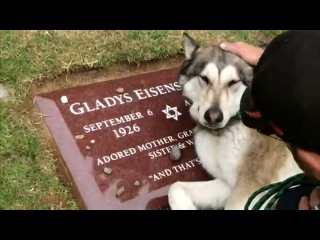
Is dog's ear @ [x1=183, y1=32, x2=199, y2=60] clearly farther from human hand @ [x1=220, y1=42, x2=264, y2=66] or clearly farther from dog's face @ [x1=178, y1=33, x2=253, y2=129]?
human hand @ [x1=220, y1=42, x2=264, y2=66]

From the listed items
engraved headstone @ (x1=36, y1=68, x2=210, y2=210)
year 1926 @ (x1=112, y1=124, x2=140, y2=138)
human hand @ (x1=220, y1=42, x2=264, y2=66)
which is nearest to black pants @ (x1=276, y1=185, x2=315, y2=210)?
human hand @ (x1=220, y1=42, x2=264, y2=66)

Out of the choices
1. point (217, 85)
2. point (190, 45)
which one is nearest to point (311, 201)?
point (217, 85)

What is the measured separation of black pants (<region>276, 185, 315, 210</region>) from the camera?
80.7 inches

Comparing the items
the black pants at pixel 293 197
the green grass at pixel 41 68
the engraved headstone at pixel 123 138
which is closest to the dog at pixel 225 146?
the engraved headstone at pixel 123 138

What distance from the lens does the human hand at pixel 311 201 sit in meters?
1.98

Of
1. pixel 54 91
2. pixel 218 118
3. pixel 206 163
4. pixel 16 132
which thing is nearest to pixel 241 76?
pixel 218 118

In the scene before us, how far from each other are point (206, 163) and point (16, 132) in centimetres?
132

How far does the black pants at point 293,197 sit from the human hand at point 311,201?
0.07ft

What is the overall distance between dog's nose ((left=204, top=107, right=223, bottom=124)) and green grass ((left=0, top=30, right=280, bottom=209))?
100 cm

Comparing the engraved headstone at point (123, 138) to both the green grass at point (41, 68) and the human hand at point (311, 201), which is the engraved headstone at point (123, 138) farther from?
the human hand at point (311, 201)

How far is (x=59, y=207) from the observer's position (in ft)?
10.8

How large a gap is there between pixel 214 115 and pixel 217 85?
0.74 ft

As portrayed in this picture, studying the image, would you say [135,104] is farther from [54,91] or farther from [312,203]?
[312,203]

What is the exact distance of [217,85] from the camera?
142 inches
